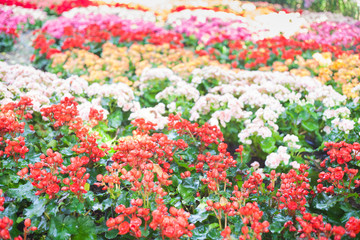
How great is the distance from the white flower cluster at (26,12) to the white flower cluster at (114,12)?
0.73 metres

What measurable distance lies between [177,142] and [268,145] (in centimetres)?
125

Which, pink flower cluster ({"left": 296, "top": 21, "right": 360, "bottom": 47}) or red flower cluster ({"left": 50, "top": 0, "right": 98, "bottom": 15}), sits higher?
pink flower cluster ({"left": 296, "top": 21, "right": 360, "bottom": 47})

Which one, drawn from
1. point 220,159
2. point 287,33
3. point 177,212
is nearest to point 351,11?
point 287,33

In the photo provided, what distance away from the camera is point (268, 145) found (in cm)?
341

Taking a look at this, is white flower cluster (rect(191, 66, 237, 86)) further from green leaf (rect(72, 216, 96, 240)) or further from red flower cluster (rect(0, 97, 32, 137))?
green leaf (rect(72, 216, 96, 240))

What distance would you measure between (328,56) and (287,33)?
113 inches

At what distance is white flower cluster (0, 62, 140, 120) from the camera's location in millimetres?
3402

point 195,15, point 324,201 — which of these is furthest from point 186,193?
point 195,15

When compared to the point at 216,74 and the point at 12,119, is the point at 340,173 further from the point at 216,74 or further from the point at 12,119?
the point at 216,74

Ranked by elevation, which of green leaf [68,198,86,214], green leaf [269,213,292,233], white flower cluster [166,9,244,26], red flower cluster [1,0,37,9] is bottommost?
green leaf [68,198,86,214]

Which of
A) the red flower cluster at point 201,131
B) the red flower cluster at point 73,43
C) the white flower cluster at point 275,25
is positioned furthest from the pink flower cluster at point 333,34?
the red flower cluster at point 201,131

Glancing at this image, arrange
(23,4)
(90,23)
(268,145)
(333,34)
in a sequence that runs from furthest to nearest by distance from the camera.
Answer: (23,4) → (333,34) → (90,23) → (268,145)

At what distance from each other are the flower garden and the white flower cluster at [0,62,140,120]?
0.6 inches

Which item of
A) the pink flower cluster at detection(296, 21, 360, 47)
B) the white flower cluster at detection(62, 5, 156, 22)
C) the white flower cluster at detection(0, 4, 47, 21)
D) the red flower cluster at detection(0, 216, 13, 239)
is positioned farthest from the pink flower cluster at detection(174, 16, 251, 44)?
the red flower cluster at detection(0, 216, 13, 239)
